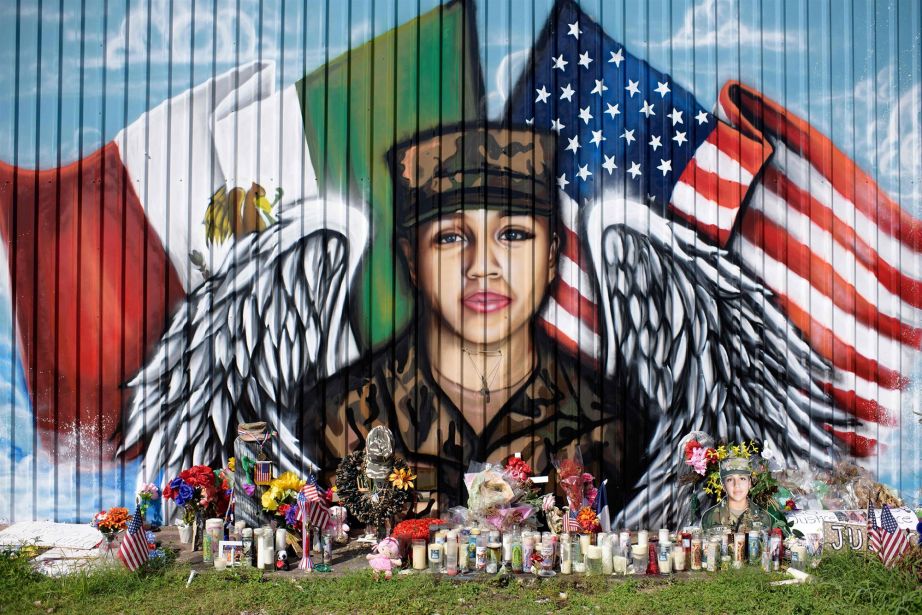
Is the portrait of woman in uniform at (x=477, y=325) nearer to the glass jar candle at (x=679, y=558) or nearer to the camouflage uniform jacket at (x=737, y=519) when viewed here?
the camouflage uniform jacket at (x=737, y=519)

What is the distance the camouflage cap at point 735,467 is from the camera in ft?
20.5

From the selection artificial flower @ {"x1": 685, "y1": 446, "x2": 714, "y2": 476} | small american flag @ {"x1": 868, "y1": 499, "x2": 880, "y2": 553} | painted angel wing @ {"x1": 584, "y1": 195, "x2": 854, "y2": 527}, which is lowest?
small american flag @ {"x1": 868, "y1": 499, "x2": 880, "y2": 553}

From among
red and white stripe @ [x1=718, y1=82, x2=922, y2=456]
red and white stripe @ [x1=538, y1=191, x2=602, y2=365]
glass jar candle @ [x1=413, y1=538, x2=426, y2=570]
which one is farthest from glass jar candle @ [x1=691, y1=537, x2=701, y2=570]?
red and white stripe @ [x1=718, y1=82, x2=922, y2=456]

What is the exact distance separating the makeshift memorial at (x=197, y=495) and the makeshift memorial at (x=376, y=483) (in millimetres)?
961

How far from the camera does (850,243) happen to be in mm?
7281

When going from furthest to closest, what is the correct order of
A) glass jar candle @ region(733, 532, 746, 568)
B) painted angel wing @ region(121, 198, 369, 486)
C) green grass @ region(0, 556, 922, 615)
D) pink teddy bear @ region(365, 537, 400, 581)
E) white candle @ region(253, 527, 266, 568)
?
painted angel wing @ region(121, 198, 369, 486) → glass jar candle @ region(733, 532, 746, 568) → white candle @ region(253, 527, 266, 568) → pink teddy bear @ region(365, 537, 400, 581) → green grass @ region(0, 556, 922, 615)

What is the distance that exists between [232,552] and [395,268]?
264cm

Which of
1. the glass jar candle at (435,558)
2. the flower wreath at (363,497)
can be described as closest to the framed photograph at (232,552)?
the flower wreath at (363,497)

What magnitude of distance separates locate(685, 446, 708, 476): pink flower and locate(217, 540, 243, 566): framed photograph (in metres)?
3.58

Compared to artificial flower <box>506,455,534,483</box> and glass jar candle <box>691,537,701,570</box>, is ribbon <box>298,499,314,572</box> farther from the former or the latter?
glass jar candle <box>691,537,701,570</box>

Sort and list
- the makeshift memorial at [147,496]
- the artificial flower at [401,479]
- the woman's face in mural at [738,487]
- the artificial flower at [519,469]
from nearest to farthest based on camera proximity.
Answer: the woman's face in mural at [738,487]
the artificial flower at [401,479]
the artificial flower at [519,469]
the makeshift memorial at [147,496]

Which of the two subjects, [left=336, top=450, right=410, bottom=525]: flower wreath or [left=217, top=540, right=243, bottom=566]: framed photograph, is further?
[left=336, top=450, right=410, bottom=525]: flower wreath

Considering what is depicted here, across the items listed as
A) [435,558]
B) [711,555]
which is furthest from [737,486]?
[435,558]

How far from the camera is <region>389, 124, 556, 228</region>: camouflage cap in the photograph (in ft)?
23.0
